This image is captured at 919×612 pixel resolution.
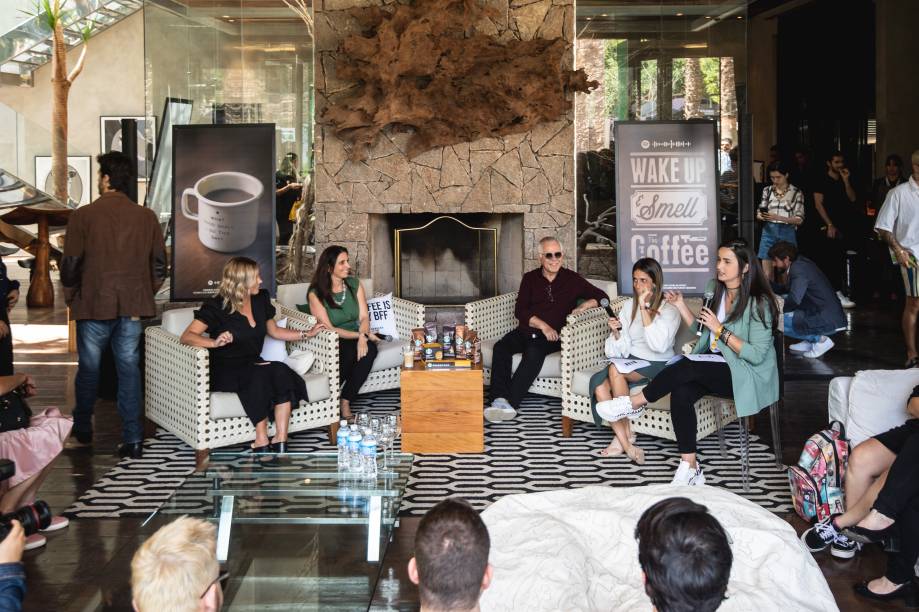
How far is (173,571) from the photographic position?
2172 mm

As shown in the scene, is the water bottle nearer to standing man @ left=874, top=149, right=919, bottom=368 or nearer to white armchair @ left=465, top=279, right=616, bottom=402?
white armchair @ left=465, top=279, right=616, bottom=402

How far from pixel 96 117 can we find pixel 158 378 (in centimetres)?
1321

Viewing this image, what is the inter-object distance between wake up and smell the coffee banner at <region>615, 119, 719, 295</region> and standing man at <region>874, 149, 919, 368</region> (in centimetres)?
128

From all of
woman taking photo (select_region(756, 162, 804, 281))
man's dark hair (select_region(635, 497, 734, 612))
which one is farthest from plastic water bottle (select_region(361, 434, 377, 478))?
woman taking photo (select_region(756, 162, 804, 281))

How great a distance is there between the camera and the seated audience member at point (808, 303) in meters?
8.50

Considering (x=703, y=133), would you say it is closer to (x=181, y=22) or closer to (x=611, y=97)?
(x=611, y=97)

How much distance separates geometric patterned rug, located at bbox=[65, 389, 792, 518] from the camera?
5145mm

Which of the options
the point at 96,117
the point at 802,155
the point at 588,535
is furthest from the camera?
the point at 96,117

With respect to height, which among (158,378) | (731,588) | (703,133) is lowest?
(731,588)

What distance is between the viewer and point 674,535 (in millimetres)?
2213

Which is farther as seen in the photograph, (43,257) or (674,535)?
(43,257)

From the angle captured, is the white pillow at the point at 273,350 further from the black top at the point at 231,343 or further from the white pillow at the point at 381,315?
the white pillow at the point at 381,315

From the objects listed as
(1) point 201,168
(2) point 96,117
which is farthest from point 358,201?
(2) point 96,117

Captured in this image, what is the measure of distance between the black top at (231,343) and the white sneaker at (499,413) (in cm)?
153
